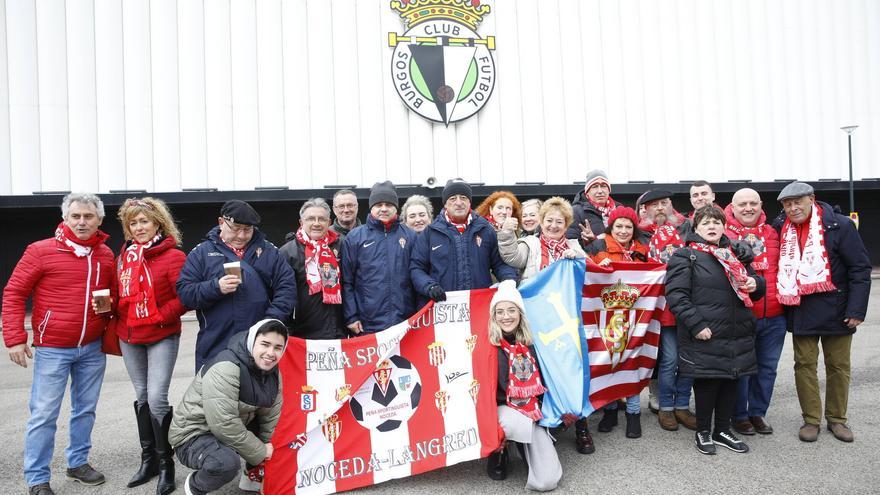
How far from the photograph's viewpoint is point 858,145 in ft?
58.9

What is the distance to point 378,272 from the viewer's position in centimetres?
432

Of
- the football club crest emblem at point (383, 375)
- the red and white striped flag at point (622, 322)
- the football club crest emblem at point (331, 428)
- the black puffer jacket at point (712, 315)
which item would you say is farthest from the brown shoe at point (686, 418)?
the football club crest emblem at point (331, 428)

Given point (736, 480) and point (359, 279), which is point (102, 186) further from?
point (736, 480)

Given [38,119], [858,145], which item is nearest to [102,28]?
[38,119]

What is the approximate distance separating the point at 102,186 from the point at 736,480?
16.2 meters

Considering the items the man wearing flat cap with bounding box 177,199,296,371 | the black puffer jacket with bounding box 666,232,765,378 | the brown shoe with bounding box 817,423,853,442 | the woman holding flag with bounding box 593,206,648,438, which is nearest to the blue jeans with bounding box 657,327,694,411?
the woman holding flag with bounding box 593,206,648,438

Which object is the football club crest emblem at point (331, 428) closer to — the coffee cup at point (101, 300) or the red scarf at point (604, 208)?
the coffee cup at point (101, 300)

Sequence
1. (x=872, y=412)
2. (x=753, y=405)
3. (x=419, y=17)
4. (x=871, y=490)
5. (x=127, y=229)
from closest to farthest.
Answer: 1. (x=871, y=490)
2. (x=127, y=229)
3. (x=753, y=405)
4. (x=872, y=412)
5. (x=419, y=17)

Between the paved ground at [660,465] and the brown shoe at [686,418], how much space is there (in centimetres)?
12

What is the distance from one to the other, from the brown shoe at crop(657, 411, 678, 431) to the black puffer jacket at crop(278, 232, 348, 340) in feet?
10.5

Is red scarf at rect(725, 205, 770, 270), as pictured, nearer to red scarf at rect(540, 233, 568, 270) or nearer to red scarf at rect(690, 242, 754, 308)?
red scarf at rect(690, 242, 754, 308)

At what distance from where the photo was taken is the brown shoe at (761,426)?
441 cm

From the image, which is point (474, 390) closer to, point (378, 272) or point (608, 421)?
point (378, 272)

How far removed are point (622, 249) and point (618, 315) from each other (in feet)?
2.20
